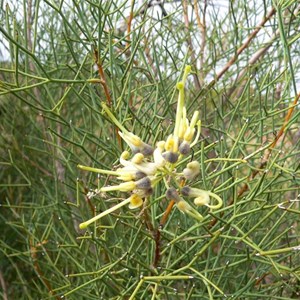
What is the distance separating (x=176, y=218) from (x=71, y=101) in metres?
0.80

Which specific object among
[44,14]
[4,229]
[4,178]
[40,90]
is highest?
[44,14]

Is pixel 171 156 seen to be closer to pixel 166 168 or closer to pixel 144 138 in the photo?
pixel 166 168

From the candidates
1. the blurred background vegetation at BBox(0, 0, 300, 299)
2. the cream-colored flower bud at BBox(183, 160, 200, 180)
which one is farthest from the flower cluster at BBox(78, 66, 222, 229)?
the blurred background vegetation at BBox(0, 0, 300, 299)

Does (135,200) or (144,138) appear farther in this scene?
(144,138)

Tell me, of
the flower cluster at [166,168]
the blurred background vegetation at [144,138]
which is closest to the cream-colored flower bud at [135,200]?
the flower cluster at [166,168]

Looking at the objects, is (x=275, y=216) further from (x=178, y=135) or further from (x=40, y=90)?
(x=178, y=135)

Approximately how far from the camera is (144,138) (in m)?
0.98

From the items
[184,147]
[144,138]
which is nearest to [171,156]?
[184,147]

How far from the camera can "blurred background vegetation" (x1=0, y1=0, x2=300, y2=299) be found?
42.4 inches

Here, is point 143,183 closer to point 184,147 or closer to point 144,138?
point 184,147

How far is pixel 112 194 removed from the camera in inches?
42.4

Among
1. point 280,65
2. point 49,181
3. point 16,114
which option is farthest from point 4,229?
point 280,65

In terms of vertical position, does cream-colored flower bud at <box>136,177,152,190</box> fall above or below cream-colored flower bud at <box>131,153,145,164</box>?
below

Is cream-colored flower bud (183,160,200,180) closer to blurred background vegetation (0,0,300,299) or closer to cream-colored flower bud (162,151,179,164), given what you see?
cream-colored flower bud (162,151,179,164)
